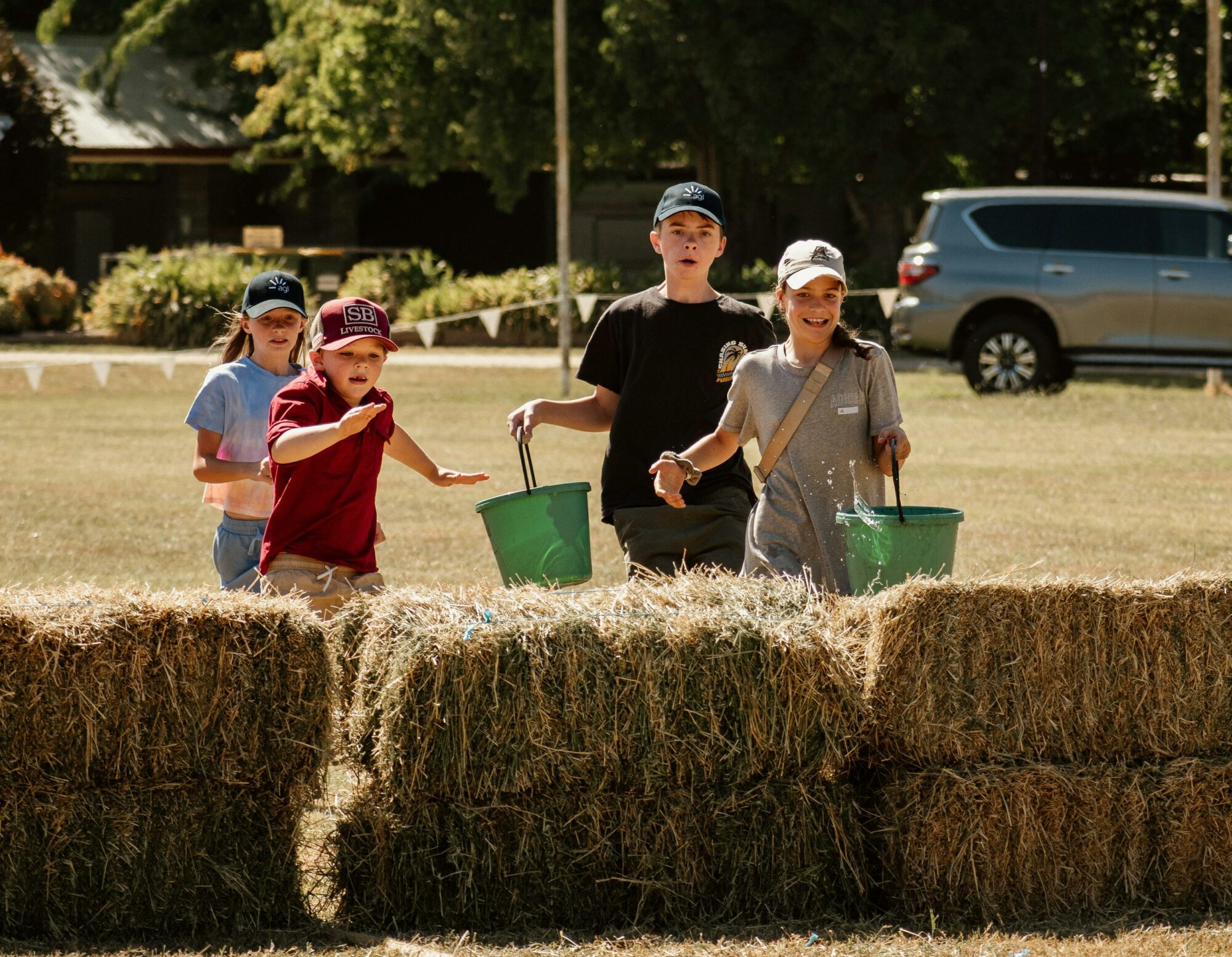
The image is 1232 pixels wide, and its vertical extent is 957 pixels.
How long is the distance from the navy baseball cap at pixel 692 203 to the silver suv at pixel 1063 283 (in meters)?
13.8

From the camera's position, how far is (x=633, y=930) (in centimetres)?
414

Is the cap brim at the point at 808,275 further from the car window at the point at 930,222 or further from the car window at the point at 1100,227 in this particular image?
the car window at the point at 1100,227

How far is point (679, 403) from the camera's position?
5.59m

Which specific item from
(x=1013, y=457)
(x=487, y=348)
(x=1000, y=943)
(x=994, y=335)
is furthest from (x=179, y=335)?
(x=1000, y=943)

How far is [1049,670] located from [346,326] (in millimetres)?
2161

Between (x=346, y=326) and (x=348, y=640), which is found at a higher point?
(x=346, y=326)

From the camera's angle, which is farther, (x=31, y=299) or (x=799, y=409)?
(x=31, y=299)

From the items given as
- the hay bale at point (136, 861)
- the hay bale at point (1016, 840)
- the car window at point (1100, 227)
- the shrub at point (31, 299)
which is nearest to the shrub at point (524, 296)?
the shrub at point (31, 299)

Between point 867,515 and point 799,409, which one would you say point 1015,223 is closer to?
point 799,409

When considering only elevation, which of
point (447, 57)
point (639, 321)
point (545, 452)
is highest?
point (447, 57)

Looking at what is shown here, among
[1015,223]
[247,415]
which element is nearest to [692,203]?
[247,415]

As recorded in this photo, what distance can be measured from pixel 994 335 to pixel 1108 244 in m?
1.64

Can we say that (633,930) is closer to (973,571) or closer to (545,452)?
(973,571)

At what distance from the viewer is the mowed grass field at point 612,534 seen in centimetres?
406
